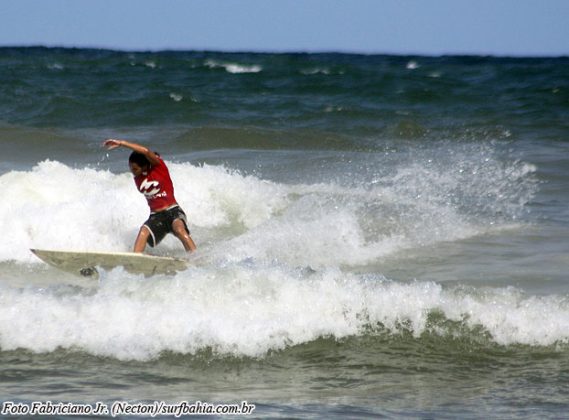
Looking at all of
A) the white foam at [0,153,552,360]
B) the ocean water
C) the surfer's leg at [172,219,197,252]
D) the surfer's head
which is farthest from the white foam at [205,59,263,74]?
the surfer's head

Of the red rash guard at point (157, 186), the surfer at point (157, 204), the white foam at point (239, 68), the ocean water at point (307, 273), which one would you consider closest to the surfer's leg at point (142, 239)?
the surfer at point (157, 204)

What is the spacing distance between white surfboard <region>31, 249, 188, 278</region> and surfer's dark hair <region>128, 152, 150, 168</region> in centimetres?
87

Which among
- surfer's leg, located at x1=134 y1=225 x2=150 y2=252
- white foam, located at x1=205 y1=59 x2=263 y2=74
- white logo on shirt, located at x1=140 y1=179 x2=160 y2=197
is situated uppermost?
white foam, located at x1=205 y1=59 x2=263 y2=74

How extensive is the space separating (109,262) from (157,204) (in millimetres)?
821

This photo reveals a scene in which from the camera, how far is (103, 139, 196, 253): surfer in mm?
9789

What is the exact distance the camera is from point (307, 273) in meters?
8.46

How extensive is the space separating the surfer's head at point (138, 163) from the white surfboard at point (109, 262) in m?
0.82

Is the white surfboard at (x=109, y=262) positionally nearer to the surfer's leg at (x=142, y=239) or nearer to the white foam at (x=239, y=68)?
the surfer's leg at (x=142, y=239)

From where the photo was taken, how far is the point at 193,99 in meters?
26.3

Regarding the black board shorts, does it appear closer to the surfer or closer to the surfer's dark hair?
the surfer

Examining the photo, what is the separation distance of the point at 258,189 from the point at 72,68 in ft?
94.4

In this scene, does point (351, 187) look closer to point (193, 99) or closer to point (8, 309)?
point (8, 309)

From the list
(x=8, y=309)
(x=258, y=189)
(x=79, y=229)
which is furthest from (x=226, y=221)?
(x=8, y=309)

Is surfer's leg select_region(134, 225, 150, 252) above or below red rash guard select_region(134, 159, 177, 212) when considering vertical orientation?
below
